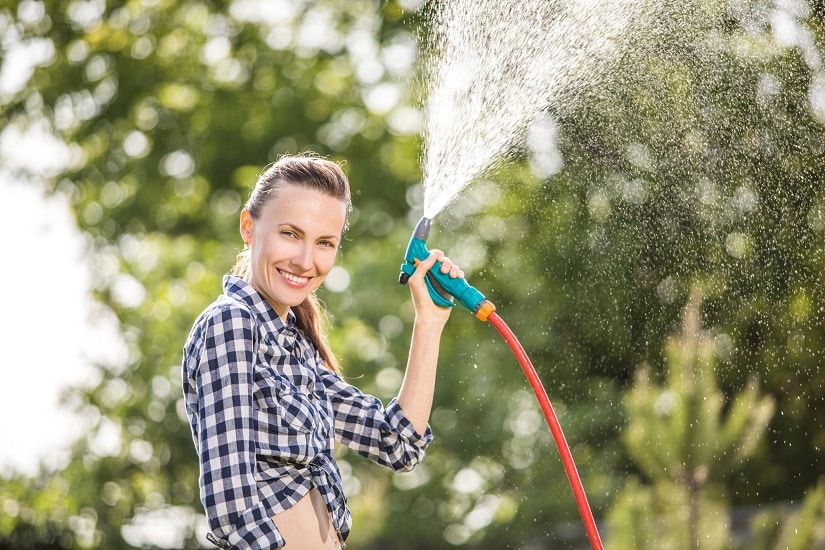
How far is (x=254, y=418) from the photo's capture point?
1849 mm

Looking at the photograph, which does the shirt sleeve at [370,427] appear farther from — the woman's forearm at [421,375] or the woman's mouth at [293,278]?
the woman's mouth at [293,278]

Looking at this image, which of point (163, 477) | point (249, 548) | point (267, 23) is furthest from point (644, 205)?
point (267, 23)

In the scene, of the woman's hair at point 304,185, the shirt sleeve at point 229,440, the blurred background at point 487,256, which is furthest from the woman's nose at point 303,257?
the blurred background at point 487,256

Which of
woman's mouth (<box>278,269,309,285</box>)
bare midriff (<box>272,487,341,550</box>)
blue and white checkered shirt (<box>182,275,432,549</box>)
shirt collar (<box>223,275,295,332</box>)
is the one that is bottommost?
bare midriff (<box>272,487,341,550</box>)

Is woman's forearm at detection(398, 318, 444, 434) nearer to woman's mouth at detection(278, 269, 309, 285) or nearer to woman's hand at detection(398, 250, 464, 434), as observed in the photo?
woman's hand at detection(398, 250, 464, 434)

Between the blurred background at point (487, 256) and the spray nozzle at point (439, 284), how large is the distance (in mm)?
3404

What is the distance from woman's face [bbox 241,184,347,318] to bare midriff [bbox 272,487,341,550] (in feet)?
1.22

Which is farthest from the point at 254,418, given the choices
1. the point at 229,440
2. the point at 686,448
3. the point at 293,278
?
the point at 686,448

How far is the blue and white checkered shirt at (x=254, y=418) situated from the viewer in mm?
1758

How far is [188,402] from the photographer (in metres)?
1.91

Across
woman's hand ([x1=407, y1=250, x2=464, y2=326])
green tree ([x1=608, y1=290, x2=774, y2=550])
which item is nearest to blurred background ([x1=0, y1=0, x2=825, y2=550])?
green tree ([x1=608, y1=290, x2=774, y2=550])

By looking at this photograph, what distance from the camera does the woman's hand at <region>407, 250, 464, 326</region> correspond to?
2227 millimetres

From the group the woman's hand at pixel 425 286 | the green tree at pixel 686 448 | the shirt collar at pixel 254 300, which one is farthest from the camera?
the green tree at pixel 686 448

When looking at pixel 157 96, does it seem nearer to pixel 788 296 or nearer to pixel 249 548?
pixel 788 296
